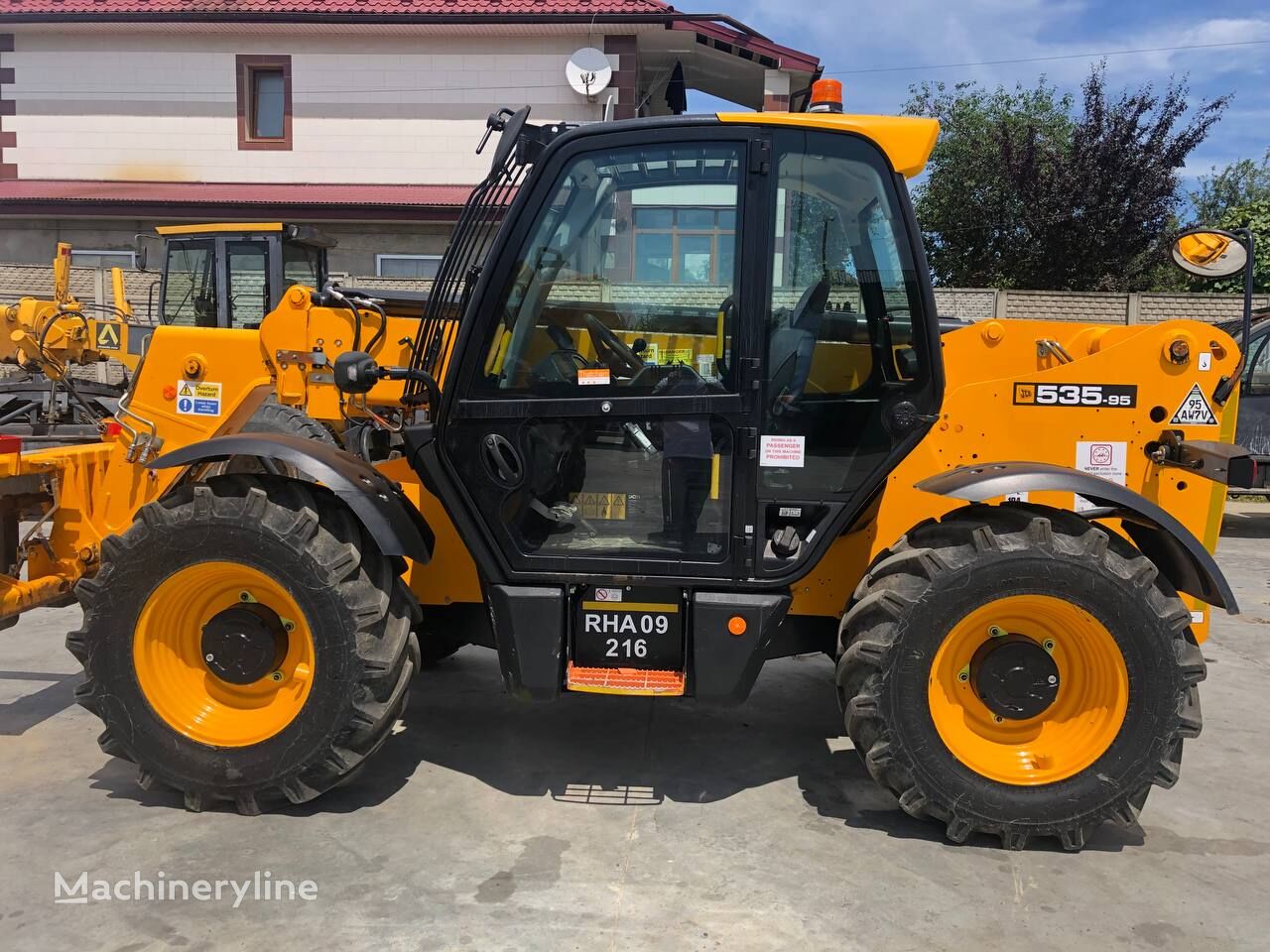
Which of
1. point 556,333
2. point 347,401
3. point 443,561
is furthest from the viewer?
point 347,401

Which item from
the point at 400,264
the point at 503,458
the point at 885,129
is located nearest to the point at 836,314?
the point at 885,129

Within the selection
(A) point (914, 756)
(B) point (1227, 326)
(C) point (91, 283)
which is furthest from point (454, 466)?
(C) point (91, 283)

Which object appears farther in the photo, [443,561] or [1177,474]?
[443,561]

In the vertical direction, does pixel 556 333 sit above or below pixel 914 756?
above

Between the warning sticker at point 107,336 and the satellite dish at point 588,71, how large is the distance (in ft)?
29.3

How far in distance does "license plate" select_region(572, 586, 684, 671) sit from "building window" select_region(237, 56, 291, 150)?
54.8ft

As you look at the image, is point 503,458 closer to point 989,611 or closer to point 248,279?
point 989,611

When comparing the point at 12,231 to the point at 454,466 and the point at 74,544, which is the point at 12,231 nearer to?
the point at 74,544

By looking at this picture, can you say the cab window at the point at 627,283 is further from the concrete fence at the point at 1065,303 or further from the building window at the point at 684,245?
the concrete fence at the point at 1065,303

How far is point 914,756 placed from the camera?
3.33 meters

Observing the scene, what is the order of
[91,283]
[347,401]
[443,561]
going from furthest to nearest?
[91,283]
[347,401]
[443,561]

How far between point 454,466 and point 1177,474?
8.87 feet

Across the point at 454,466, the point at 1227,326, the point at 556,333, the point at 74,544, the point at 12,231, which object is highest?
the point at 12,231

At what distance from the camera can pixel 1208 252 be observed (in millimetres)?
4223
